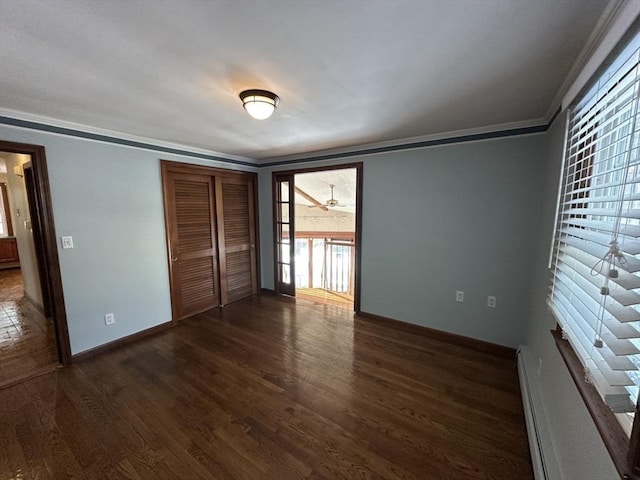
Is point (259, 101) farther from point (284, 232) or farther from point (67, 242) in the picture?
point (284, 232)

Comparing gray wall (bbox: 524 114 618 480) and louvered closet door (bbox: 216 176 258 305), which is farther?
louvered closet door (bbox: 216 176 258 305)

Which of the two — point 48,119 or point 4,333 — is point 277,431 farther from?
point 4,333

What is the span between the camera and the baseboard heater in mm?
1388

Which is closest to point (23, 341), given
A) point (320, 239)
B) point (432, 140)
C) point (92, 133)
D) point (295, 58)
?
point (92, 133)

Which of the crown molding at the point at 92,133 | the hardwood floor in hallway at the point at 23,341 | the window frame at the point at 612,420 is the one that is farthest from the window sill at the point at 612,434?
the crown molding at the point at 92,133

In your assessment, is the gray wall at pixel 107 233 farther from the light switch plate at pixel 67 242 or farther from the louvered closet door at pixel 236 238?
the louvered closet door at pixel 236 238

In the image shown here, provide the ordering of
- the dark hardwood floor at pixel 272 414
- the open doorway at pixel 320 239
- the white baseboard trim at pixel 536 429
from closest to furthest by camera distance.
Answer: the white baseboard trim at pixel 536 429
the dark hardwood floor at pixel 272 414
the open doorway at pixel 320 239

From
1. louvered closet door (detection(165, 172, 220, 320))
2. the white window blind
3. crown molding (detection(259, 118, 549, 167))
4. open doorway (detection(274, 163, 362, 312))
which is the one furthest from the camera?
open doorway (detection(274, 163, 362, 312))

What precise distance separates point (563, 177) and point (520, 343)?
175 centimetres

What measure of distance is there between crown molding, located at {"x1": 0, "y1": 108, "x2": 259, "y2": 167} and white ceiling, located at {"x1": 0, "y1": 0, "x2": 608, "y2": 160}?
0.07 m

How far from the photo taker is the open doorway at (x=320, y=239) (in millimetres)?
4172

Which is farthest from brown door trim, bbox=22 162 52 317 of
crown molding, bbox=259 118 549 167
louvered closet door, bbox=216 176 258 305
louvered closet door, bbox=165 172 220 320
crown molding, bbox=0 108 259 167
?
crown molding, bbox=259 118 549 167

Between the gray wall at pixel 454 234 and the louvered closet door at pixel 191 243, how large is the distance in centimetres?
222

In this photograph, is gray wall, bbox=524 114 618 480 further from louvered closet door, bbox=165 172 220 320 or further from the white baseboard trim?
louvered closet door, bbox=165 172 220 320
